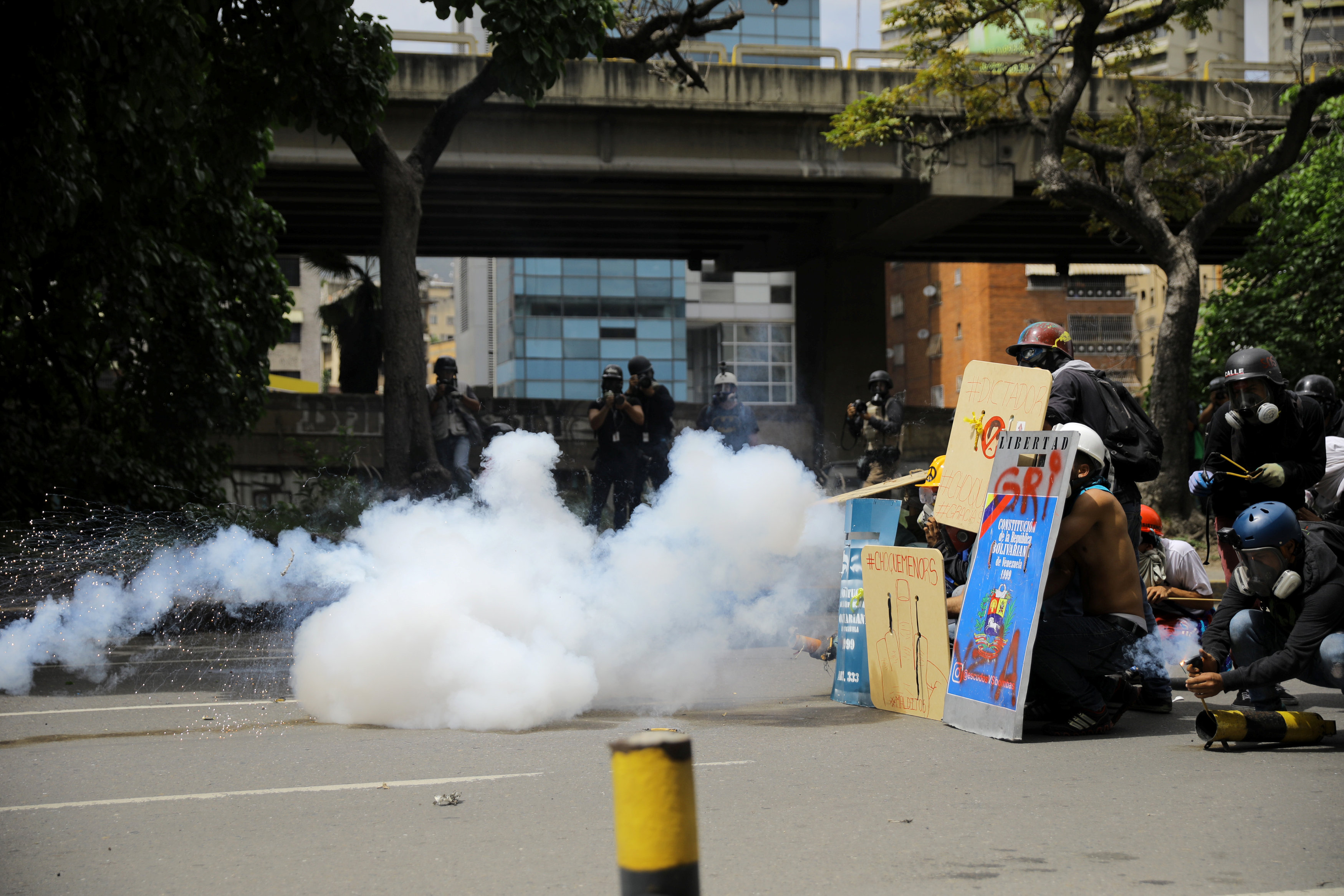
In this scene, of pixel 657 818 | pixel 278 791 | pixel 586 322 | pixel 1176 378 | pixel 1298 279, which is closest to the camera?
pixel 657 818

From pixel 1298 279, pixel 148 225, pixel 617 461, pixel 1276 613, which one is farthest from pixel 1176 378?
pixel 148 225

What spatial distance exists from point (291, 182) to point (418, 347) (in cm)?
1057

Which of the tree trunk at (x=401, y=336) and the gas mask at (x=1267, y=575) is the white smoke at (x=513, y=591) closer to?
the gas mask at (x=1267, y=575)

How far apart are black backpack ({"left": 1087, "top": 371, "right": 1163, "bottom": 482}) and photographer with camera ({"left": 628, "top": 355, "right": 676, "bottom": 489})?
5273mm

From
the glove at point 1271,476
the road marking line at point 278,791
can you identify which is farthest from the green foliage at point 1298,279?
the road marking line at point 278,791

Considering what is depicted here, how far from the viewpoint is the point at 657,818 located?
7.49 feet

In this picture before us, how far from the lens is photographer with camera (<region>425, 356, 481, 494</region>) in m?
12.7

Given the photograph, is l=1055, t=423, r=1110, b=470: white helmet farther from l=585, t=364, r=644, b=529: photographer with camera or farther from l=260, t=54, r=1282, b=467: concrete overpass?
l=260, t=54, r=1282, b=467: concrete overpass

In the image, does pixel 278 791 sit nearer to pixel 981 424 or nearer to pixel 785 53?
pixel 981 424

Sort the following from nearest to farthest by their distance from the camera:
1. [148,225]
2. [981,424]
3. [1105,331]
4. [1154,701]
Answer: [1154,701] → [981,424] → [148,225] → [1105,331]

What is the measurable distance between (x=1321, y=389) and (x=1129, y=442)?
304cm

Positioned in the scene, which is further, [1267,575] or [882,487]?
[882,487]

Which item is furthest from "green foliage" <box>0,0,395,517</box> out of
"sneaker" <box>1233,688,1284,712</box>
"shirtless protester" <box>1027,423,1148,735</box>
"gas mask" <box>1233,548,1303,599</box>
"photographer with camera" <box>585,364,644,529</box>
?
"sneaker" <box>1233,688,1284,712</box>

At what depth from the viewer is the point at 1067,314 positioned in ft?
200
